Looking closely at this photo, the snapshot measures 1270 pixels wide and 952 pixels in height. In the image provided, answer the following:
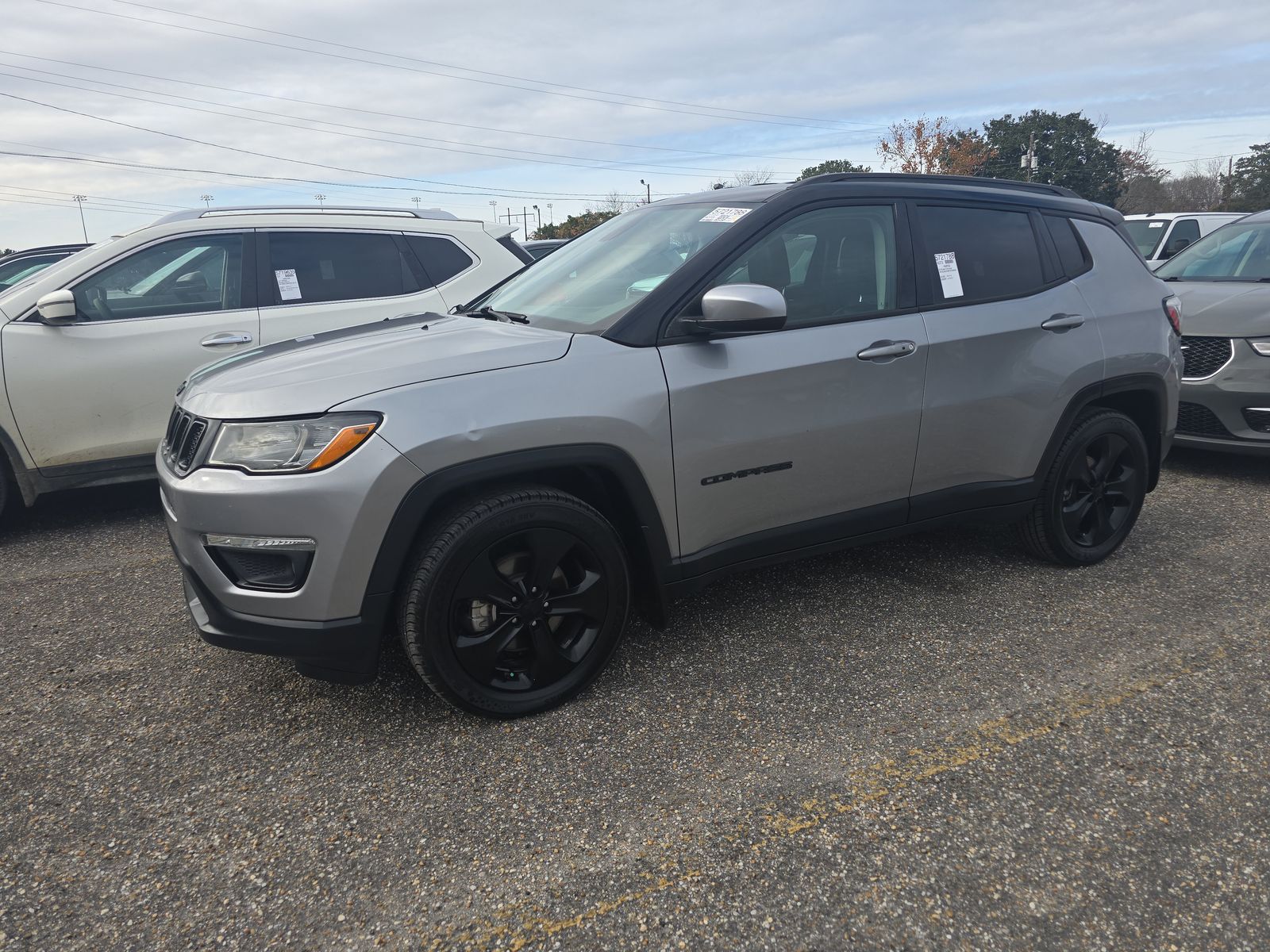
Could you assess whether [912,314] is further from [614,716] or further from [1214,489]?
[1214,489]

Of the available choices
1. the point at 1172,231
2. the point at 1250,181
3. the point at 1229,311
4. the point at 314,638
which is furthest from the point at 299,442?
the point at 1250,181

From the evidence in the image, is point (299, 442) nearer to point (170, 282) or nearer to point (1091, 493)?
point (170, 282)

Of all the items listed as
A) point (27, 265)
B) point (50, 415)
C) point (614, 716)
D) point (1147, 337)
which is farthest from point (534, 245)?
point (614, 716)

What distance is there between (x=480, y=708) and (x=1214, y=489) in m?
4.90

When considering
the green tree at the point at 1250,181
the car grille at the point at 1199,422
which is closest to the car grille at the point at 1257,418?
the car grille at the point at 1199,422

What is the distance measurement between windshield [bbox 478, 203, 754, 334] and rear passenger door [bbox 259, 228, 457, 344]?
188 centimetres

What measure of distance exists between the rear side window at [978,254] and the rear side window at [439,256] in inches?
131

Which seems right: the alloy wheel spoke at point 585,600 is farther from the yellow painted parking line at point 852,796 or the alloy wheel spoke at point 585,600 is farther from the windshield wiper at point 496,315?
the windshield wiper at point 496,315

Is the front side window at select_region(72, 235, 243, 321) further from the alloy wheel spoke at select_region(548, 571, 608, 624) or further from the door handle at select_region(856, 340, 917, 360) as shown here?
the door handle at select_region(856, 340, 917, 360)

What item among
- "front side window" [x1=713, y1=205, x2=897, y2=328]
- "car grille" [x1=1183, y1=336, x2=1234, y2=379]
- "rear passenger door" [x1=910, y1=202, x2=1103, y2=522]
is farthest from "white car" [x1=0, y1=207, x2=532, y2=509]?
"car grille" [x1=1183, y1=336, x2=1234, y2=379]

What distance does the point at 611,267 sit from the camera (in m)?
3.44

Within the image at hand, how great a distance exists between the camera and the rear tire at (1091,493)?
12.8 feet

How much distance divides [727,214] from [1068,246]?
1748 mm

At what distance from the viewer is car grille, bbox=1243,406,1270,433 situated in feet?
17.7
